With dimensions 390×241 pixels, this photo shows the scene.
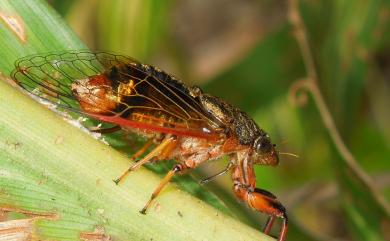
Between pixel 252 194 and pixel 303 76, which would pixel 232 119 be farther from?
pixel 303 76

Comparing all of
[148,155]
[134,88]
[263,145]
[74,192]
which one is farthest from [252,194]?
[74,192]

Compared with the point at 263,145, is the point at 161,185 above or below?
below

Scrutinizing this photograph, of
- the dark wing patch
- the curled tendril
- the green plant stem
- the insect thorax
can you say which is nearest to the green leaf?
the green plant stem

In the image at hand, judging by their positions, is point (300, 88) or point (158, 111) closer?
point (158, 111)

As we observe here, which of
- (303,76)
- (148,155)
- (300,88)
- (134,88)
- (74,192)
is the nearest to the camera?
(74,192)

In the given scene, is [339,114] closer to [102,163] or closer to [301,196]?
[301,196]

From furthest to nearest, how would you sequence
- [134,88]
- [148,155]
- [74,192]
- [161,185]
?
1. [134,88]
2. [148,155]
3. [161,185]
4. [74,192]

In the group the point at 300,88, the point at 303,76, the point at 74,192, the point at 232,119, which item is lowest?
the point at 74,192

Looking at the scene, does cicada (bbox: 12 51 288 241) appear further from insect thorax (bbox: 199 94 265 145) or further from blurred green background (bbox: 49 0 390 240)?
blurred green background (bbox: 49 0 390 240)

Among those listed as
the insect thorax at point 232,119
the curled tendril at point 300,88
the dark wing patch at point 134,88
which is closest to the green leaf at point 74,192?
the dark wing patch at point 134,88
